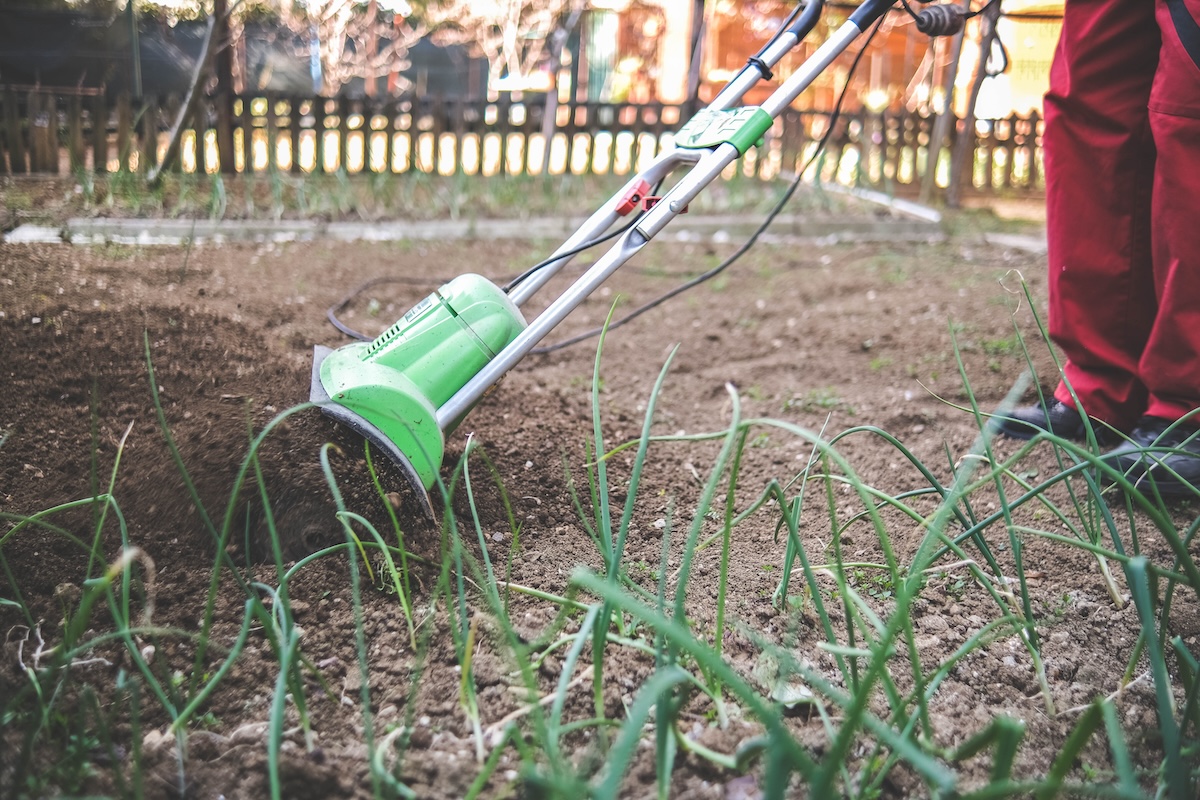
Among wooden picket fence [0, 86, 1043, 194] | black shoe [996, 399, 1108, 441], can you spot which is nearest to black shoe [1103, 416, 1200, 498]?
black shoe [996, 399, 1108, 441]

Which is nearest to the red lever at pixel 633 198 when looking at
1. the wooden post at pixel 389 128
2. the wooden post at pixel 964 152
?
the wooden post at pixel 964 152

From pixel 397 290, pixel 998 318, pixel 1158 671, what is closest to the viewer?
pixel 1158 671

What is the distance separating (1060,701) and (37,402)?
1.80 m

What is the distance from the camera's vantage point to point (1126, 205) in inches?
75.1

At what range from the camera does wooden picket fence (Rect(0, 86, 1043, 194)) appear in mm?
4477

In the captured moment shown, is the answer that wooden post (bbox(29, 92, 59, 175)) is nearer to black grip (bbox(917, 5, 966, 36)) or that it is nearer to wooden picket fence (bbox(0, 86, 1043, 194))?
wooden picket fence (bbox(0, 86, 1043, 194))

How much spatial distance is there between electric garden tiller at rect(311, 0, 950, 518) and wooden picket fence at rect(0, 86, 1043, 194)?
2.69m

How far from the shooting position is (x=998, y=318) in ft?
9.73

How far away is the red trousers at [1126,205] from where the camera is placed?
168cm

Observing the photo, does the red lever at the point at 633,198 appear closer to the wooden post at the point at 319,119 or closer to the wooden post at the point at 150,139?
the wooden post at the point at 150,139

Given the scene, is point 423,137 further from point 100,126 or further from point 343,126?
point 100,126

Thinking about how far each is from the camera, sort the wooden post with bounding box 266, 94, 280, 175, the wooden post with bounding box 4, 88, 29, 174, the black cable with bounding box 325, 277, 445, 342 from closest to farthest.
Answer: the black cable with bounding box 325, 277, 445, 342, the wooden post with bounding box 266, 94, 280, 175, the wooden post with bounding box 4, 88, 29, 174

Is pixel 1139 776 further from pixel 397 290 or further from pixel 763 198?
pixel 763 198

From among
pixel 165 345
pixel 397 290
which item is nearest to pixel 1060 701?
pixel 165 345
